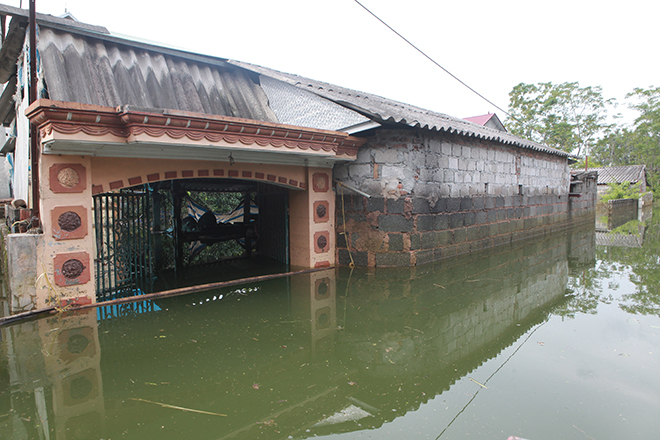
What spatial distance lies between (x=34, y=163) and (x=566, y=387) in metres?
6.44

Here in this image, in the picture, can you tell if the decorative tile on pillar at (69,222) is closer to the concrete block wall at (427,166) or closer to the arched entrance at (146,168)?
the arched entrance at (146,168)

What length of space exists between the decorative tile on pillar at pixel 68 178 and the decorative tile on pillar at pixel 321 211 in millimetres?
3582

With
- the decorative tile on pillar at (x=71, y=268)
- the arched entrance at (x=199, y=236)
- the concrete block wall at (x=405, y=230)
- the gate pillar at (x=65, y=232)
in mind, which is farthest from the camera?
the concrete block wall at (x=405, y=230)

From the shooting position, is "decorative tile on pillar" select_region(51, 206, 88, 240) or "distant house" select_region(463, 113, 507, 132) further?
"distant house" select_region(463, 113, 507, 132)

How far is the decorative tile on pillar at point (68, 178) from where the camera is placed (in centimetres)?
447

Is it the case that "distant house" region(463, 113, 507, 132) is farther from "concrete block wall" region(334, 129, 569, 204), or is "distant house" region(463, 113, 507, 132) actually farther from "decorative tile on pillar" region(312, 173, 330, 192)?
"decorative tile on pillar" region(312, 173, 330, 192)

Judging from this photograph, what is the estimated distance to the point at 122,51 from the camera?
5906 mm

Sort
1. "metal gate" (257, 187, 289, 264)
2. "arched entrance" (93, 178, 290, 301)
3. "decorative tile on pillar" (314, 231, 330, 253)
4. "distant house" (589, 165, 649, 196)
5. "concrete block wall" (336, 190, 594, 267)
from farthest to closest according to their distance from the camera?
"distant house" (589, 165, 649, 196) → "metal gate" (257, 187, 289, 264) → "decorative tile on pillar" (314, 231, 330, 253) → "concrete block wall" (336, 190, 594, 267) → "arched entrance" (93, 178, 290, 301)

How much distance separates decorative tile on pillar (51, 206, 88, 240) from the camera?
4492 millimetres

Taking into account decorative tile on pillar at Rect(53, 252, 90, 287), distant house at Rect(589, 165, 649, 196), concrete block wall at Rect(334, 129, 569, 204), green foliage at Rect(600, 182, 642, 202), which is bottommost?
decorative tile on pillar at Rect(53, 252, 90, 287)

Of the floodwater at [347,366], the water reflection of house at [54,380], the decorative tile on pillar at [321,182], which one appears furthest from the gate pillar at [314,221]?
the water reflection of house at [54,380]

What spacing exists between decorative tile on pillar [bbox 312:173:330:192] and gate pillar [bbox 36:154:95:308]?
3469 mm

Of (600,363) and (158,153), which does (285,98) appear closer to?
(158,153)

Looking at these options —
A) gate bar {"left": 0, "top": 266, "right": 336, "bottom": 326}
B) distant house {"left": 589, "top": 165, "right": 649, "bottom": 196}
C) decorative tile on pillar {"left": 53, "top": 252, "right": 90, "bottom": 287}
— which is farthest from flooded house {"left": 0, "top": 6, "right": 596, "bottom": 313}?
distant house {"left": 589, "top": 165, "right": 649, "bottom": 196}
